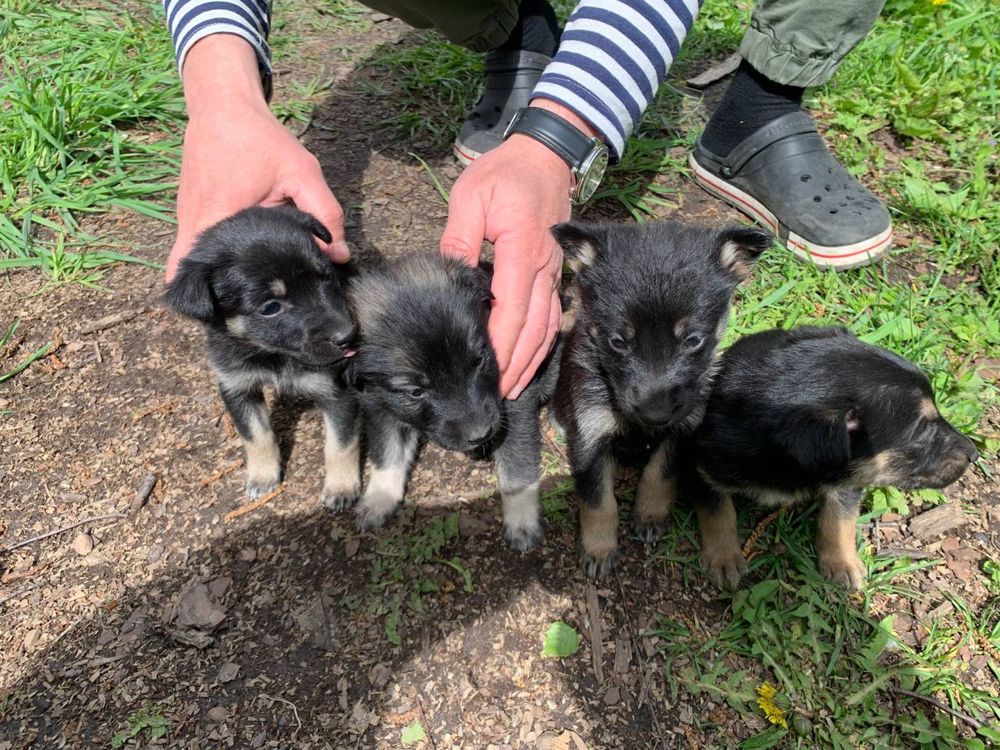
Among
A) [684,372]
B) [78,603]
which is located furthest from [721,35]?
[78,603]

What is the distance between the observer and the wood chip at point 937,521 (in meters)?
3.08

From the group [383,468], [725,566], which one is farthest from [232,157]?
[725,566]

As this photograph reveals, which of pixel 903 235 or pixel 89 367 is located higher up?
pixel 903 235

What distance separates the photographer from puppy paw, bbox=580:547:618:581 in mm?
2988

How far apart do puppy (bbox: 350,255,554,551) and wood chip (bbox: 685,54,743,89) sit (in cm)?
380

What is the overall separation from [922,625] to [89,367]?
4.40m

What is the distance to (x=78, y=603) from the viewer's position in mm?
2887

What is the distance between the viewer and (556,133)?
122 inches

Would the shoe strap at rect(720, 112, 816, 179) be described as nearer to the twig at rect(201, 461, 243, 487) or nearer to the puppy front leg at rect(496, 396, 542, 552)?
the puppy front leg at rect(496, 396, 542, 552)

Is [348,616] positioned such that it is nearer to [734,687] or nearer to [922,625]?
[734,687]

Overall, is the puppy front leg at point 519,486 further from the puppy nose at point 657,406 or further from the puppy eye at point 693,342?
the puppy eye at point 693,342

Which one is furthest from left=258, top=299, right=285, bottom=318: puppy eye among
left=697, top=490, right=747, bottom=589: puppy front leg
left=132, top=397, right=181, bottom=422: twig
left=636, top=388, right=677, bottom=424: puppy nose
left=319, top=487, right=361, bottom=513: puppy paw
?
left=697, top=490, right=747, bottom=589: puppy front leg

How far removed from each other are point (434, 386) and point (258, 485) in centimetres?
113

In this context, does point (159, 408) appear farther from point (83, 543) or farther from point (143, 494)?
point (83, 543)
